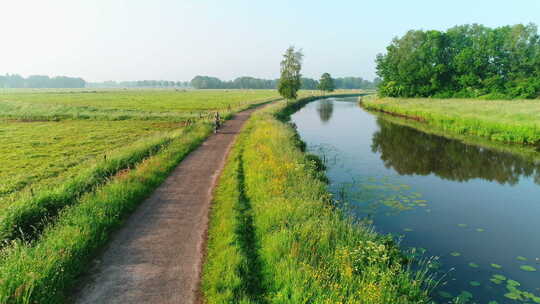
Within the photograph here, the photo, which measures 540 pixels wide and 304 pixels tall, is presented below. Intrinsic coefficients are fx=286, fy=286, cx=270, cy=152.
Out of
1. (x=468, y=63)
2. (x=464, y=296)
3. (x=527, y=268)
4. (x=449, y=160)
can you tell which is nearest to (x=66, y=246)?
(x=464, y=296)

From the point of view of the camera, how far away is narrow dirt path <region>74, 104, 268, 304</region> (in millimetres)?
6426

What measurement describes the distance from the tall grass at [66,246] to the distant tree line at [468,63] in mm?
72802

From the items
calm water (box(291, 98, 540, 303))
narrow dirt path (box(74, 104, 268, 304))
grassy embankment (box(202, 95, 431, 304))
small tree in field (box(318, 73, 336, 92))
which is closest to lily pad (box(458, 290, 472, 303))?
calm water (box(291, 98, 540, 303))

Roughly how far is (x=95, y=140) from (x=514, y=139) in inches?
1558

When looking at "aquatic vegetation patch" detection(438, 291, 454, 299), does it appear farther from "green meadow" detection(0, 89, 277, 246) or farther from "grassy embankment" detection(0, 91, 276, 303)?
"green meadow" detection(0, 89, 277, 246)

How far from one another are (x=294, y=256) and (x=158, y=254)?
12.4 feet

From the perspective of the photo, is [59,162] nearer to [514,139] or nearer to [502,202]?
[502,202]

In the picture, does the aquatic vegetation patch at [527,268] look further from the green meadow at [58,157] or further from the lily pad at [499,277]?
the green meadow at [58,157]

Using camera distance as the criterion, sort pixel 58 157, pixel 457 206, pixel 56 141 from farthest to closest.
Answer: pixel 56 141, pixel 58 157, pixel 457 206

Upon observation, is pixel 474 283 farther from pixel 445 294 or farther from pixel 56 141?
pixel 56 141

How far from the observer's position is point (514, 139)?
26.4 meters

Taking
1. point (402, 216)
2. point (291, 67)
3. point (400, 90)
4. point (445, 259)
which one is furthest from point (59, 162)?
point (400, 90)

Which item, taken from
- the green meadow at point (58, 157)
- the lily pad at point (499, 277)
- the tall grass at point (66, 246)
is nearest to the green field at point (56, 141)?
the green meadow at point (58, 157)

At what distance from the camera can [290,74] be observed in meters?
58.1
